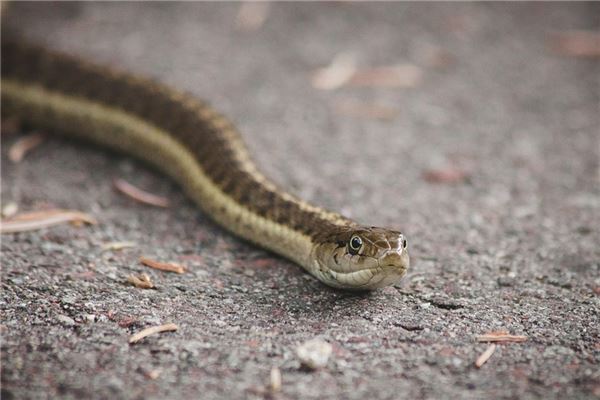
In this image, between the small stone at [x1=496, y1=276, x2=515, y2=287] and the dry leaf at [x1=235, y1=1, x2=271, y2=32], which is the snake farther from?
the dry leaf at [x1=235, y1=1, x2=271, y2=32]

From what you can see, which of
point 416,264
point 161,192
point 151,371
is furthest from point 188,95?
point 151,371

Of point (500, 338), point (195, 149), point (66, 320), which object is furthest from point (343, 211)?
point (66, 320)

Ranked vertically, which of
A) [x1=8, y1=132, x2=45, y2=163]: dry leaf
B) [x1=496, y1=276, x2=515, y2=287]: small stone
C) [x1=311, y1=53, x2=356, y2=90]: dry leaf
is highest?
[x1=311, y1=53, x2=356, y2=90]: dry leaf

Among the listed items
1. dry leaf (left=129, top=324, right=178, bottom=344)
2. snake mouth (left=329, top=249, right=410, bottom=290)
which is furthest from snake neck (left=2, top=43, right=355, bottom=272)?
dry leaf (left=129, top=324, right=178, bottom=344)

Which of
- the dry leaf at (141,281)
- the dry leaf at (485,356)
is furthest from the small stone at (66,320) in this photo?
the dry leaf at (485,356)

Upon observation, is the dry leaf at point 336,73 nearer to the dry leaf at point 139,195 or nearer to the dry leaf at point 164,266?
the dry leaf at point 139,195

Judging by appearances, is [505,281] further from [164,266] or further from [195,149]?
[195,149]
